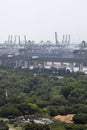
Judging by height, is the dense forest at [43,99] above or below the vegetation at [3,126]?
below

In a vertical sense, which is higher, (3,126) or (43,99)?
(3,126)

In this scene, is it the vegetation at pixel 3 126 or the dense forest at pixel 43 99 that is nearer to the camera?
the vegetation at pixel 3 126

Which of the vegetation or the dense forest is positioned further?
the dense forest

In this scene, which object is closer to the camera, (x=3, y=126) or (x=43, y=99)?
(x=3, y=126)

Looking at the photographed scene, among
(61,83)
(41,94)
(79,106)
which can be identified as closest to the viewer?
(79,106)

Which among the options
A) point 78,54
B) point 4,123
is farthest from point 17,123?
point 78,54

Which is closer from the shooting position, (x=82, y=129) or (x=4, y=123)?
(x=82, y=129)

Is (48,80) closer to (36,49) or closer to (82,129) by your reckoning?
(82,129)

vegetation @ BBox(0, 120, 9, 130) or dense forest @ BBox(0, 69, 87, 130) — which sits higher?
vegetation @ BBox(0, 120, 9, 130)
